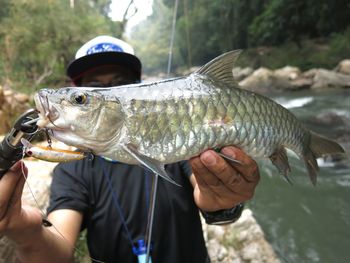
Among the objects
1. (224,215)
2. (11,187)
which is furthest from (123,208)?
(11,187)

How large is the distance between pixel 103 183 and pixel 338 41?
808 inches

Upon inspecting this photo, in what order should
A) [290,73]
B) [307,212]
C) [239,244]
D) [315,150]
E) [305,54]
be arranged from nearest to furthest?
[315,150], [239,244], [307,212], [290,73], [305,54]

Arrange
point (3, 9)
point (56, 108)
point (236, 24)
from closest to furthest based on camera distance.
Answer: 1. point (56, 108)
2. point (3, 9)
3. point (236, 24)

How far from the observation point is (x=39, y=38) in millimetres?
13539

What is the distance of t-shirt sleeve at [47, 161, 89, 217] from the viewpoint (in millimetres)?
2002

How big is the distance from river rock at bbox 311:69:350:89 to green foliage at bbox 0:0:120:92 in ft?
35.4

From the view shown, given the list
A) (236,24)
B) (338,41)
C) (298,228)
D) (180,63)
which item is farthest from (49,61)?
(180,63)

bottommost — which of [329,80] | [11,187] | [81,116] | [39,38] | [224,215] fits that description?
[329,80]

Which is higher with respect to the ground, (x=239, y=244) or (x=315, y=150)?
(x=315, y=150)

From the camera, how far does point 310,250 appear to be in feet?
13.6

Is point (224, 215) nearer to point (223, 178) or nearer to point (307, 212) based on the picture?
point (223, 178)

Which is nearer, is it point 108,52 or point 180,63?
point 108,52

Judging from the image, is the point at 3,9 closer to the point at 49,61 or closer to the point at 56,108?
the point at 49,61

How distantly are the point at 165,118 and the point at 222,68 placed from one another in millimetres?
393
